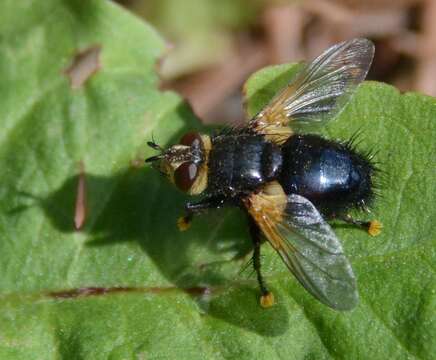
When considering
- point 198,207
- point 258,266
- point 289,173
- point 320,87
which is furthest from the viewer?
point 320,87

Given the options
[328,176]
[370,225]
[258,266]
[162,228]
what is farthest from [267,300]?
[162,228]

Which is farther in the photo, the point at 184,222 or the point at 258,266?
the point at 184,222

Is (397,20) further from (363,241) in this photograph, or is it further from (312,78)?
(363,241)

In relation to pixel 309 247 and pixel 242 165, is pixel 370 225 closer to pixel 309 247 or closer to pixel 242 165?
pixel 309 247

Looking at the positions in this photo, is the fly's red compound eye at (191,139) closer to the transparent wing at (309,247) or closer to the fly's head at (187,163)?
the fly's head at (187,163)

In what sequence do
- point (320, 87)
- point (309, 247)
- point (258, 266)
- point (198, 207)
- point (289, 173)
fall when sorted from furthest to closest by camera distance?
point (320, 87) < point (198, 207) < point (289, 173) < point (258, 266) < point (309, 247)

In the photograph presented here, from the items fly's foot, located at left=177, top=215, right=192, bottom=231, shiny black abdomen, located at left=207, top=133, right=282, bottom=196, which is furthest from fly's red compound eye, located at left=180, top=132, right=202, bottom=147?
fly's foot, located at left=177, top=215, right=192, bottom=231

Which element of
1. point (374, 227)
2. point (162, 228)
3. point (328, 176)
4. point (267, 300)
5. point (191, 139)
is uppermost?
point (191, 139)
